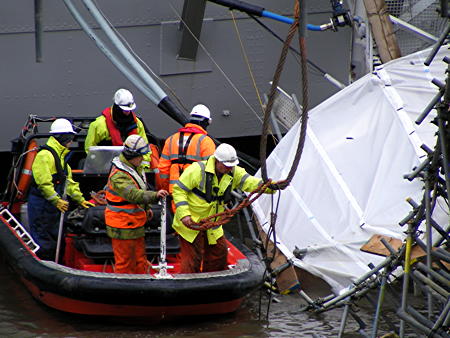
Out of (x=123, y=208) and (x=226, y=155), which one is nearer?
(x=226, y=155)

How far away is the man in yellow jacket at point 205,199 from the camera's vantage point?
8.09m

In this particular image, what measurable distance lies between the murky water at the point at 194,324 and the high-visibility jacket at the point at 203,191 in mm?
872

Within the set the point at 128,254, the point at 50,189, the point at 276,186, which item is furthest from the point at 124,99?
the point at 276,186

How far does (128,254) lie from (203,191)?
0.95 m

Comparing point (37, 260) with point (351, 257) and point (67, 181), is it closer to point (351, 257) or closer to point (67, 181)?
point (67, 181)

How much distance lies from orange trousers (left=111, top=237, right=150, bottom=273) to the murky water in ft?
1.69

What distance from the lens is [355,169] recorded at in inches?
389

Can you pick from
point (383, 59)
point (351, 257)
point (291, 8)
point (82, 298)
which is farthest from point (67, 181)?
point (291, 8)

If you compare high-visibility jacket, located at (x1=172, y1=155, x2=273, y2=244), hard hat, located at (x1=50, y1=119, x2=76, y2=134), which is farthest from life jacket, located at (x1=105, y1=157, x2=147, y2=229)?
hard hat, located at (x1=50, y1=119, x2=76, y2=134)

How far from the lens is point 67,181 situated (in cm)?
920

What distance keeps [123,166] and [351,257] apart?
104 inches

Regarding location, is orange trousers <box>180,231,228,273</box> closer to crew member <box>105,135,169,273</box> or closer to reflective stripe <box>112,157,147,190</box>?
crew member <box>105,135,169,273</box>

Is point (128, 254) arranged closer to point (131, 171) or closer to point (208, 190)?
point (131, 171)

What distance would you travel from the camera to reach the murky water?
827 centimetres
